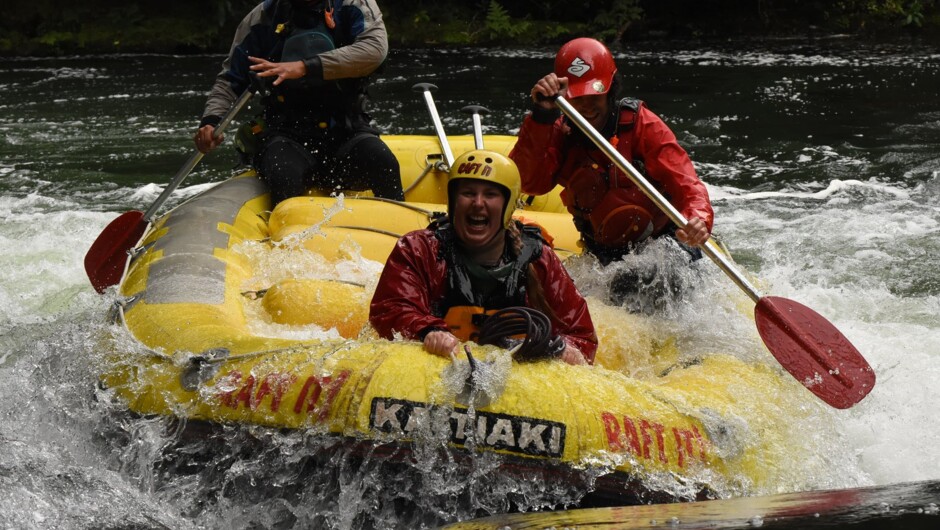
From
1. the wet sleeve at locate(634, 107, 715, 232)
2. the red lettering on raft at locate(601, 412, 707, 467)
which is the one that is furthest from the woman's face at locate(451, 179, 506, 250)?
the wet sleeve at locate(634, 107, 715, 232)

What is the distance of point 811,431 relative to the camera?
12.6 ft

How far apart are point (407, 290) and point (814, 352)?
159 centimetres

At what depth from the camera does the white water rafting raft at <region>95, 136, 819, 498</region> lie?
3.30 metres

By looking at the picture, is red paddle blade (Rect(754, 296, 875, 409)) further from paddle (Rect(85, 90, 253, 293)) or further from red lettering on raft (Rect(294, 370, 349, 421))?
paddle (Rect(85, 90, 253, 293))

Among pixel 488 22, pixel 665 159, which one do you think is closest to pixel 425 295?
pixel 665 159

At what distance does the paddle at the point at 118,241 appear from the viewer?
5406 millimetres

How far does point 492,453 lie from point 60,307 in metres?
3.81

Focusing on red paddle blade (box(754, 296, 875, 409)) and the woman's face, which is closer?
the woman's face

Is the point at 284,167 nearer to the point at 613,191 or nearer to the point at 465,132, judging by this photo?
the point at 613,191

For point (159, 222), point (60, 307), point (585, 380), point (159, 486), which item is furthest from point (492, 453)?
point (60, 307)

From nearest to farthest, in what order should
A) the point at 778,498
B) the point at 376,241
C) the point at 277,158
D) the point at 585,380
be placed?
the point at 778,498
the point at 585,380
the point at 376,241
the point at 277,158

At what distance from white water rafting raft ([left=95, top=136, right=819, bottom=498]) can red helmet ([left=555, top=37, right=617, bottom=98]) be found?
2.93 ft

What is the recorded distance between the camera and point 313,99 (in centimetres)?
577

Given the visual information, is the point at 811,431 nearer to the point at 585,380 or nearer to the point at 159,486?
the point at 585,380
